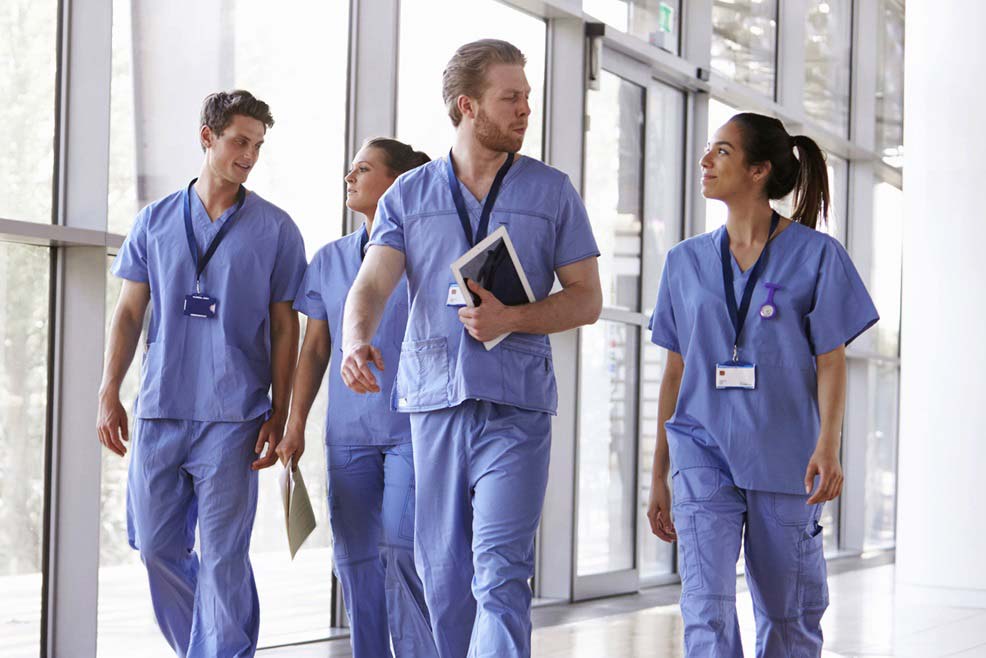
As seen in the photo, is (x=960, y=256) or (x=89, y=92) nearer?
(x=89, y=92)

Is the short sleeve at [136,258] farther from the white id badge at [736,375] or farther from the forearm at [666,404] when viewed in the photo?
the white id badge at [736,375]

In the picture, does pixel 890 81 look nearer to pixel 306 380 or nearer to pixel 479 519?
pixel 306 380

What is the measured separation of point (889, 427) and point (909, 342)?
15.6ft

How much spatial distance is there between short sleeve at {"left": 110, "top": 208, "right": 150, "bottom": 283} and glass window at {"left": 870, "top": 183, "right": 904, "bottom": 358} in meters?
8.23

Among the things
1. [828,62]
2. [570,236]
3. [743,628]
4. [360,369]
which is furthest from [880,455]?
[360,369]

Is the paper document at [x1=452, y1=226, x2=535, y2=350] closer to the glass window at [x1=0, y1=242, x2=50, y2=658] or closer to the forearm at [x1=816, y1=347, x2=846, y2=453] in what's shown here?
the forearm at [x1=816, y1=347, x2=846, y2=453]

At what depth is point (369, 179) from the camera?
3.59 meters

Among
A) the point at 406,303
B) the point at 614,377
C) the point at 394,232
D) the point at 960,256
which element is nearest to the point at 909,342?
the point at 960,256

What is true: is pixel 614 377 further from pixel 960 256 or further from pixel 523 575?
pixel 523 575

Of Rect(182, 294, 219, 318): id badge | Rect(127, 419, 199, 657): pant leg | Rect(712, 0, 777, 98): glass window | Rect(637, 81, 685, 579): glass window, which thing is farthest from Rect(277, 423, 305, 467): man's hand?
Rect(712, 0, 777, 98): glass window

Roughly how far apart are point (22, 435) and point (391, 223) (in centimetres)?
190

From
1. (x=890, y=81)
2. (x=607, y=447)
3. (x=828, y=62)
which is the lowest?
(x=607, y=447)

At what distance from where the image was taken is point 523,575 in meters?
2.66

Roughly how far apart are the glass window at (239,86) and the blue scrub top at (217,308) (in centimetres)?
107
